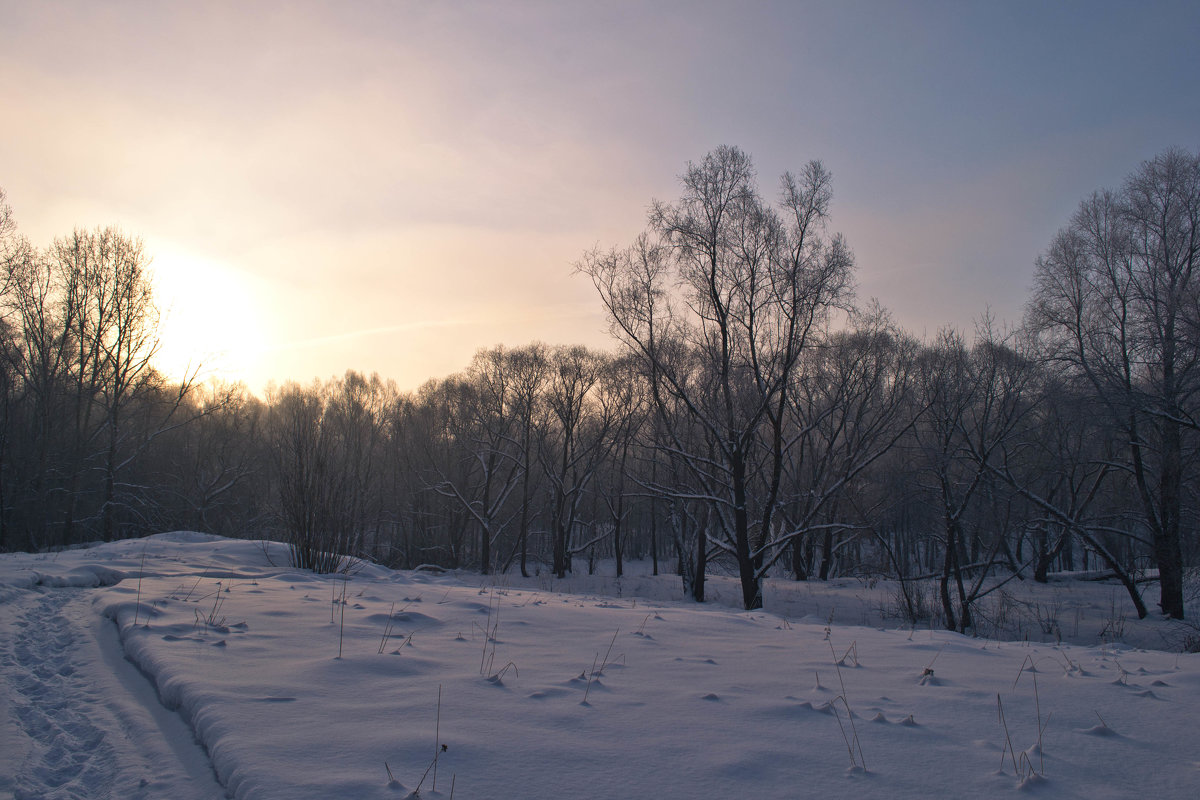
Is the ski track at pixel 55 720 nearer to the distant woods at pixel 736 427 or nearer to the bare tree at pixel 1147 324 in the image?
the distant woods at pixel 736 427

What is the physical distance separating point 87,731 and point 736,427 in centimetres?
1416

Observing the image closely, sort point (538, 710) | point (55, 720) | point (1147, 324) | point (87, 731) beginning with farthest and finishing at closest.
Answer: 1. point (1147, 324)
2. point (538, 710)
3. point (55, 720)
4. point (87, 731)

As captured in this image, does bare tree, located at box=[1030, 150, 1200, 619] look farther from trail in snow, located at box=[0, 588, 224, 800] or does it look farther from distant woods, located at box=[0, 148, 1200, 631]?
trail in snow, located at box=[0, 588, 224, 800]

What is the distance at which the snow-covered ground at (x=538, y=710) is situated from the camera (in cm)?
260

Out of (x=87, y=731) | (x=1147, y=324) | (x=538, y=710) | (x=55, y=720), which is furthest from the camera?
(x=1147, y=324)

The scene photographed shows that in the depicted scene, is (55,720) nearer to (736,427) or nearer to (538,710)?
(538,710)

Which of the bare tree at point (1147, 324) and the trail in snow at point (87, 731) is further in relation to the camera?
the bare tree at point (1147, 324)

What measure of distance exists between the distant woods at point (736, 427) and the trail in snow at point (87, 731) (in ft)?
21.9

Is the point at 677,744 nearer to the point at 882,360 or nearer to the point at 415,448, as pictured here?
the point at 882,360

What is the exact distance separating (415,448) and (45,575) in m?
30.4

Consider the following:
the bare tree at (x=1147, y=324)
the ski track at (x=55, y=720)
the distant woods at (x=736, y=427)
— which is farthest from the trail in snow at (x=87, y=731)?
the bare tree at (x=1147, y=324)

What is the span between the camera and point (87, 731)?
3.08 m

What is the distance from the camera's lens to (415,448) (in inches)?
1471

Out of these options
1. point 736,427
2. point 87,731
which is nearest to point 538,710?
point 87,731
